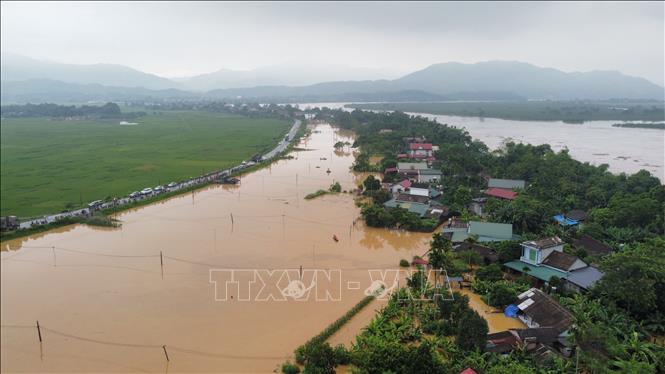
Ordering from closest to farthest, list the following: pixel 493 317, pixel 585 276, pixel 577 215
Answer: pixel 493 317
pixel 585 276
pixel 577 215

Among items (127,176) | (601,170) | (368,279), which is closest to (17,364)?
(368,279)

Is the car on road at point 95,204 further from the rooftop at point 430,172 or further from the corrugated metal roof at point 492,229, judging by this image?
the rooftop at point 430,172

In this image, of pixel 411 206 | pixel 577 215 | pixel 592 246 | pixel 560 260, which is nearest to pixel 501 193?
pixel 577 215

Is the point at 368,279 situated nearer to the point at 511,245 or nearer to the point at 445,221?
the point at 511,245

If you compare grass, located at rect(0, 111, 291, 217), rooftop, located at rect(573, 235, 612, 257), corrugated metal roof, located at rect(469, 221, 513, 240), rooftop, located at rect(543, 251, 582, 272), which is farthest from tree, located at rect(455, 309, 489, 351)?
grass, located at rect(0, 111, 291, 217)

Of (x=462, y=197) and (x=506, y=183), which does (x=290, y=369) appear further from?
(x=506, y=183)

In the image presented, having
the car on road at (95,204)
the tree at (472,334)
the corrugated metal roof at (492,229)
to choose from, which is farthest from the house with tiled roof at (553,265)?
the car on road at (95,204)

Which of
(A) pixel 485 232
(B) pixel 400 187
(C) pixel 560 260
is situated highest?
(B) pixel 400 187
